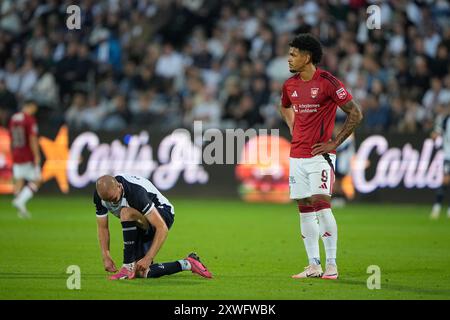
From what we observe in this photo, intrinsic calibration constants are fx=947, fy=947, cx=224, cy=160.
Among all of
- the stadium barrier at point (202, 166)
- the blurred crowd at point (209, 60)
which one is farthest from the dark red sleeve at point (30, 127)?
the blurred crowd at point (209, 60)

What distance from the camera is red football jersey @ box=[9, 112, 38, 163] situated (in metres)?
20.7

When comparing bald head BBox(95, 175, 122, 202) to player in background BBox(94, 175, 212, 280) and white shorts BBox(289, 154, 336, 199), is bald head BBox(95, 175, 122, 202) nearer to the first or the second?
player in background BBox(94, 175, 212, 280)

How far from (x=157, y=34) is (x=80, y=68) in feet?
8.94

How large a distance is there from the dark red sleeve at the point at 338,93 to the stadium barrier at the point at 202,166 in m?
12.0

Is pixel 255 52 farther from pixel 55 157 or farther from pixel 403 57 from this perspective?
pixel 55 157

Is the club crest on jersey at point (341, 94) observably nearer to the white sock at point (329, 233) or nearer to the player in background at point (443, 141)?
the white sock at point (329, 233)

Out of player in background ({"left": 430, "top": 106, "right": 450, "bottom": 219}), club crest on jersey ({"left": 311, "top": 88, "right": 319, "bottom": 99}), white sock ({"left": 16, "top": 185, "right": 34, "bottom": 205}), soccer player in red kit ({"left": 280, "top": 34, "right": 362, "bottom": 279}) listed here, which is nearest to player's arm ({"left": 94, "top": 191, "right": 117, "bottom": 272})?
soccer player in red kit ({"left": 280, "top": 34, "right": 362, "bottom": 279})

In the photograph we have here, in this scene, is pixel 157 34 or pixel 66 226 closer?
pixel 66 226

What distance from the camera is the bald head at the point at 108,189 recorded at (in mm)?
10102

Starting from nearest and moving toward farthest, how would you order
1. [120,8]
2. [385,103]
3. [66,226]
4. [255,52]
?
[66,226] → [385,103] → [255,52] → [120,8]
